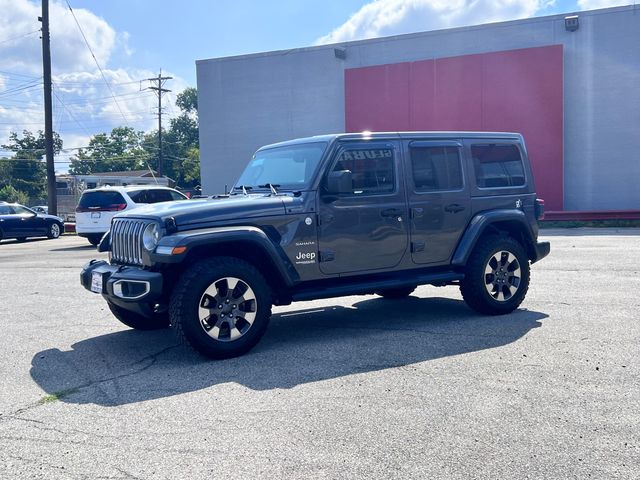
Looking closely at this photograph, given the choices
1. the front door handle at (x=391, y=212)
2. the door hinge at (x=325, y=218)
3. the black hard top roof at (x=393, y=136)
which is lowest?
the door hinge at (x=325, y=218)

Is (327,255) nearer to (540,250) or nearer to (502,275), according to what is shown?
(502,275)

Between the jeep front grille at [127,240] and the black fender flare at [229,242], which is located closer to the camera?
the black fender flare at [229,242]

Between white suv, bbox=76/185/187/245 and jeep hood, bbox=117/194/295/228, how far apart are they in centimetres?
1183

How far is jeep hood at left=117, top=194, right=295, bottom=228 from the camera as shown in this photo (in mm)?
5793

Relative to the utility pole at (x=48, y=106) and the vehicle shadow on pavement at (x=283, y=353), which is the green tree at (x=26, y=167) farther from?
the vehicle shadow on pavement at (x=283, y=353)

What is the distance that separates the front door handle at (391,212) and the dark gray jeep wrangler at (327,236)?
17 mm

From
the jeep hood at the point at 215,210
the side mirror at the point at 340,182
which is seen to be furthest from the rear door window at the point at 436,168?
the jeep hood at the point at 215,210

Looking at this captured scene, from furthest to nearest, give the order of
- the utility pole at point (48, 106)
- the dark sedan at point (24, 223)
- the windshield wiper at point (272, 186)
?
the utility pole at point (48, 106) < the dark sedan at point (24, 223) < the windshield wiper at point (272, 186)

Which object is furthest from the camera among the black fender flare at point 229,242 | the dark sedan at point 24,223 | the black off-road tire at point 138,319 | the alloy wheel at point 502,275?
the dark sedan at point 24,223

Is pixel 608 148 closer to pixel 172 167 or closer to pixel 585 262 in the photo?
pixel 585 262

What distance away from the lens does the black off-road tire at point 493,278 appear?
7.26 metres

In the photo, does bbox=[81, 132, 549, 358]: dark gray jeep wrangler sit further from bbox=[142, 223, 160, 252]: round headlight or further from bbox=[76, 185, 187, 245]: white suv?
bbox=[76, 185, 187, 245]: white suv

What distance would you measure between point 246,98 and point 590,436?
1103 inches

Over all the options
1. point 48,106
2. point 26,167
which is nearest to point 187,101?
point 26,167
